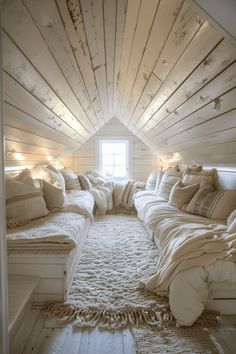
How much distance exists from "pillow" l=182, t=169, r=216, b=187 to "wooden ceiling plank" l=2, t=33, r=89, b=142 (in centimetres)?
166

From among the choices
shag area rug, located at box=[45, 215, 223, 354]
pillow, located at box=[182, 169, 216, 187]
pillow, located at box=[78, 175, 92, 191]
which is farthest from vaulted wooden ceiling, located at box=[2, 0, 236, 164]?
pillow, located at box=[78, 175, 92, 191]

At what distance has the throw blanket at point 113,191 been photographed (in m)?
4.61

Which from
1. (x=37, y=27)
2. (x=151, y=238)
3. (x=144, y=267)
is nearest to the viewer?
(x=37, y=27)

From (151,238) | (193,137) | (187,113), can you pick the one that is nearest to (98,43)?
(187,113)

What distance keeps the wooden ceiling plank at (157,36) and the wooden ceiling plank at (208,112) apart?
1.34 ft

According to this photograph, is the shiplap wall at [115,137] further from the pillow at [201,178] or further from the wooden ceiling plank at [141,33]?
the wooden ceiling plank at [141,33]

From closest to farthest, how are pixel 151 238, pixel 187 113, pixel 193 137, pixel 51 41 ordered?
1. pixel 51 41
2. pixel 187 113
3. pixel 193 137
4. pixel 151 238

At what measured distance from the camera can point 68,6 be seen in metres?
1.20

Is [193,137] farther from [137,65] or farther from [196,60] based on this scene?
[196,60]

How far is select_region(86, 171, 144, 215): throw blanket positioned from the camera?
182 inches

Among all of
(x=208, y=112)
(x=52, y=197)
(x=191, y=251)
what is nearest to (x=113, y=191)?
(x=52, y=197)

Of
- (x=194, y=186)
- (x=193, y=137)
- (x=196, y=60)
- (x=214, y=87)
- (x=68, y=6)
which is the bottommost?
(x=194, y=186)

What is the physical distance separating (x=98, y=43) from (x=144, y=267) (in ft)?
5.91

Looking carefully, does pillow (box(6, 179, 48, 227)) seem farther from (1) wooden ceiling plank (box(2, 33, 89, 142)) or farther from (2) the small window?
(2) the small window
